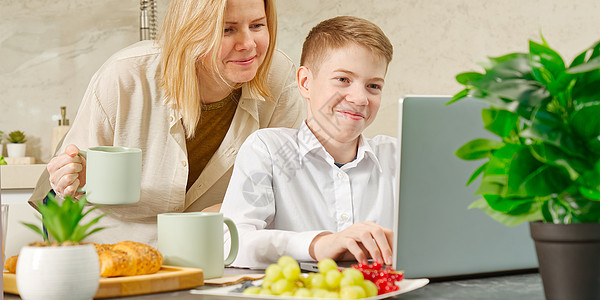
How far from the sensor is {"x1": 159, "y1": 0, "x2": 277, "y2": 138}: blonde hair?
168 cm

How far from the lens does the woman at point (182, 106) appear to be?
1696mm

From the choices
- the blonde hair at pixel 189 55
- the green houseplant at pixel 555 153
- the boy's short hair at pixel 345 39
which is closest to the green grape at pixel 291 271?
the green houseplant at pixel 555 153

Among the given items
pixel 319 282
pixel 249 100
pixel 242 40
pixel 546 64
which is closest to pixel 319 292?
pixel 319 282

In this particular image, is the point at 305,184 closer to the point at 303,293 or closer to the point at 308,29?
the point at 303,293

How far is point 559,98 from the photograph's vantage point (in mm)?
685

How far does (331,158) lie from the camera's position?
1.52 meters

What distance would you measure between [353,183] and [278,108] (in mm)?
514

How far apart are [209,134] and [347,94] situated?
54 cm

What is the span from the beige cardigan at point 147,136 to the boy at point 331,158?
319 millimetres

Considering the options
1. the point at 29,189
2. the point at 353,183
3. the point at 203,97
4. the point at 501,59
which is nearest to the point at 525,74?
the point at 501,59

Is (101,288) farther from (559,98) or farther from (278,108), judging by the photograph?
(278,108)

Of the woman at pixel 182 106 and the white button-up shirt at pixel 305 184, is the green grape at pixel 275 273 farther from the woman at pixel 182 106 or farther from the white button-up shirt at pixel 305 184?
the woman at pixel 182 106

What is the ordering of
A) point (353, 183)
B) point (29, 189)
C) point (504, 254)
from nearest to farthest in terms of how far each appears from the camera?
point (504, 254) → point (353, 183) → point (29, 189)

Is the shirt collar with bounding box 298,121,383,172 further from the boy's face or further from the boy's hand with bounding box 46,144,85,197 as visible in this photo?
the boy's hand with bounding box 46,144,85,197
